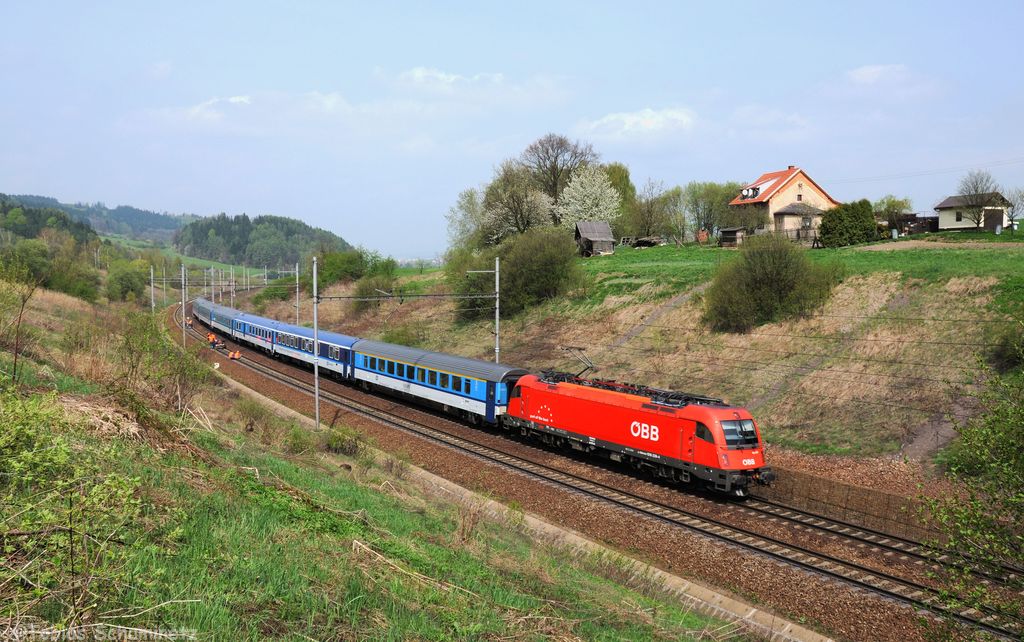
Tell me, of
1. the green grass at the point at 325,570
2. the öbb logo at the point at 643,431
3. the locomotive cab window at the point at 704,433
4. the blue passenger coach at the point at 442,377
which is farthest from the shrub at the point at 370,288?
the green grass at the point at 325,570

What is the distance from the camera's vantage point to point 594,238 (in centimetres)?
7156

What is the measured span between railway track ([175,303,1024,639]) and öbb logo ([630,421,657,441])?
6.05ft

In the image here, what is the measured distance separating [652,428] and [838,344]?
579 inches

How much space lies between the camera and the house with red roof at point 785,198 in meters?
65.6

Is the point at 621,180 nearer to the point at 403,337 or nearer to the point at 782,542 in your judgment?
the point at 403,337

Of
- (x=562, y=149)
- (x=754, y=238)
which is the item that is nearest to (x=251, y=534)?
(x=754, y=238)

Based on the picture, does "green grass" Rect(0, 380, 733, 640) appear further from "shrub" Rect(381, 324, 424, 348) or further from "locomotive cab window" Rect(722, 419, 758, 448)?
"shrub" Rect(381, 324, 424, 348)

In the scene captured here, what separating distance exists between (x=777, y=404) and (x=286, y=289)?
256 feet

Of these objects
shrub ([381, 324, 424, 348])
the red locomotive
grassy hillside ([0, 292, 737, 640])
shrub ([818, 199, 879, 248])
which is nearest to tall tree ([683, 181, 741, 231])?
shrub ([818, 199, 879, 248])

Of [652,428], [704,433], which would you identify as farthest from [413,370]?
[704,433]

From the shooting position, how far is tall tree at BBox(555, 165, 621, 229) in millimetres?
78875

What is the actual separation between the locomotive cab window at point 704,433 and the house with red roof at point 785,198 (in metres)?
50.9

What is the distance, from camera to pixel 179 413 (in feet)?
58.8

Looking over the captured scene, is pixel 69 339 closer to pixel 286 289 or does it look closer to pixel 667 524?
pixel 667 524
